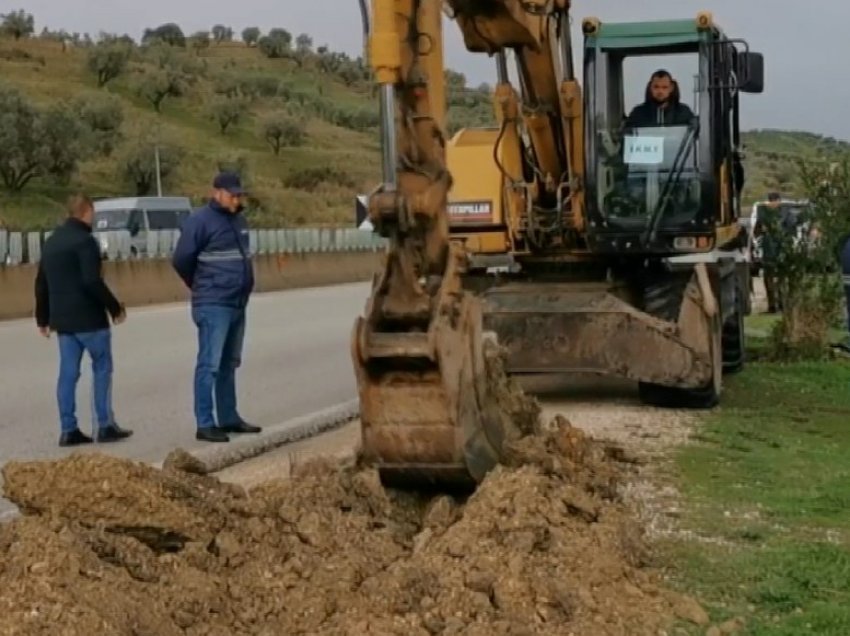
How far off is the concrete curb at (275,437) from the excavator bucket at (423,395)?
2.22 m

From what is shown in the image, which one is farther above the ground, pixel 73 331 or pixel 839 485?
pixel 73 331

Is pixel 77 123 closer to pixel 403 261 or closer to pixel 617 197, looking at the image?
pixel 617 197

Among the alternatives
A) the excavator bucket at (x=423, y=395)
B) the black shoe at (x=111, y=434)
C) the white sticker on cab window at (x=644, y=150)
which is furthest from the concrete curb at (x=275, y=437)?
the white sticker on cab window at (x=644, y=150)

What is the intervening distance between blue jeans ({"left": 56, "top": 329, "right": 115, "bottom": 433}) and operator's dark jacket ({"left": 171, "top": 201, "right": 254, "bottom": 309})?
0.85m

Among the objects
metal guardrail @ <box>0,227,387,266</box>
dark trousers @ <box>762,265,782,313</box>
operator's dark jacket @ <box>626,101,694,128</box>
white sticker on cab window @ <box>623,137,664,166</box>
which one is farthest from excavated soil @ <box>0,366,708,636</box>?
dark trousers @ <box>762,265,782,313</box>

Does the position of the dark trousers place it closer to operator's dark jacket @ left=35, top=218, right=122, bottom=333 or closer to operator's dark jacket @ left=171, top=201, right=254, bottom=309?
operator's dark jacket @ left=171, top=201, right=254, bottom=309

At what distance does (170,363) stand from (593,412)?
5.97 m

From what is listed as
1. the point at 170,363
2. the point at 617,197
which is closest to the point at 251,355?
the point at 170,363

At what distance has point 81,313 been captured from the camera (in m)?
11.1

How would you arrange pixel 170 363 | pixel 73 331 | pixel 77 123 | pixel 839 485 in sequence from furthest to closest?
pixel 77 123, pixel 170 363, pixel 73 331, pixel 839 485

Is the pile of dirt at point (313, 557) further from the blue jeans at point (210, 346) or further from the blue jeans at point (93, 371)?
the blue jeans at point (93, 371)

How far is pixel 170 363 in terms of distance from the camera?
16438 mm

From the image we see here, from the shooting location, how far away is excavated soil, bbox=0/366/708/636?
215 inches

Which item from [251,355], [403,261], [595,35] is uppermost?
[595,35]
